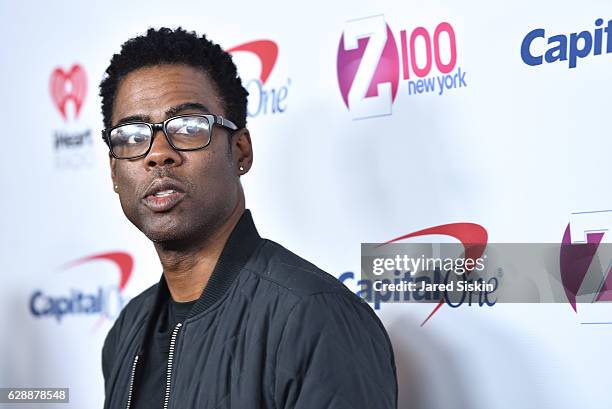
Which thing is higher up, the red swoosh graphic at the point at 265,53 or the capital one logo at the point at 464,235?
the red swoosh graphic at the point at 265,53

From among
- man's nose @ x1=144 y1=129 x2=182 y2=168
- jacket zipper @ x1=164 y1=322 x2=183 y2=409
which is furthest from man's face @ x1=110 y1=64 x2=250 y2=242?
jacket zipper @ x1=164 y1=322 x2=183 y2=409

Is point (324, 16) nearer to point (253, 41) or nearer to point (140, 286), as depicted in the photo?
point (253, 41)

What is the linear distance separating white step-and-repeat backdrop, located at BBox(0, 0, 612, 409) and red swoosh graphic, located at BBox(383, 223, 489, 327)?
0.05 ft

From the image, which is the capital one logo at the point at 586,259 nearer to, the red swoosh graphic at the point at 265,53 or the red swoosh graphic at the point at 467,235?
the red swoosh graphic at the point at 467,235

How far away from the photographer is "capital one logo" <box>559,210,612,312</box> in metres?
1.29

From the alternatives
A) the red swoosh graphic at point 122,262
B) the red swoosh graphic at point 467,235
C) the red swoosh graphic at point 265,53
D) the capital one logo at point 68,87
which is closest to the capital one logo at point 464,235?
the red swoosh graphic at point 467,235

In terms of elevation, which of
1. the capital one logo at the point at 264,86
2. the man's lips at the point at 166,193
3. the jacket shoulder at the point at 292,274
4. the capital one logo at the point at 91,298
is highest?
the capital one logo at the point at 264,86

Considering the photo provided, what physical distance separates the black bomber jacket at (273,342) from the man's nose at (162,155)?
0.13 m

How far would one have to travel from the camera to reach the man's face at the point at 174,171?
115cm

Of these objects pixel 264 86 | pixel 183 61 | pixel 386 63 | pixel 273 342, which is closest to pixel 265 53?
pixel 264 86

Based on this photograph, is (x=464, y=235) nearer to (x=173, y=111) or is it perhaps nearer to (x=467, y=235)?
(x=467, y=235)

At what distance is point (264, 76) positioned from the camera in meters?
1.62

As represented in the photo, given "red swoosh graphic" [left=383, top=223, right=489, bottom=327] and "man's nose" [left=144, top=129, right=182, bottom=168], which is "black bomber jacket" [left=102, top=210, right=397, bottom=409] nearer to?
"man's nose" [left=144, top=129, right=182, bottom=168]

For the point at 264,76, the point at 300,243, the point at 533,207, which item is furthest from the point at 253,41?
the point at 533,207
